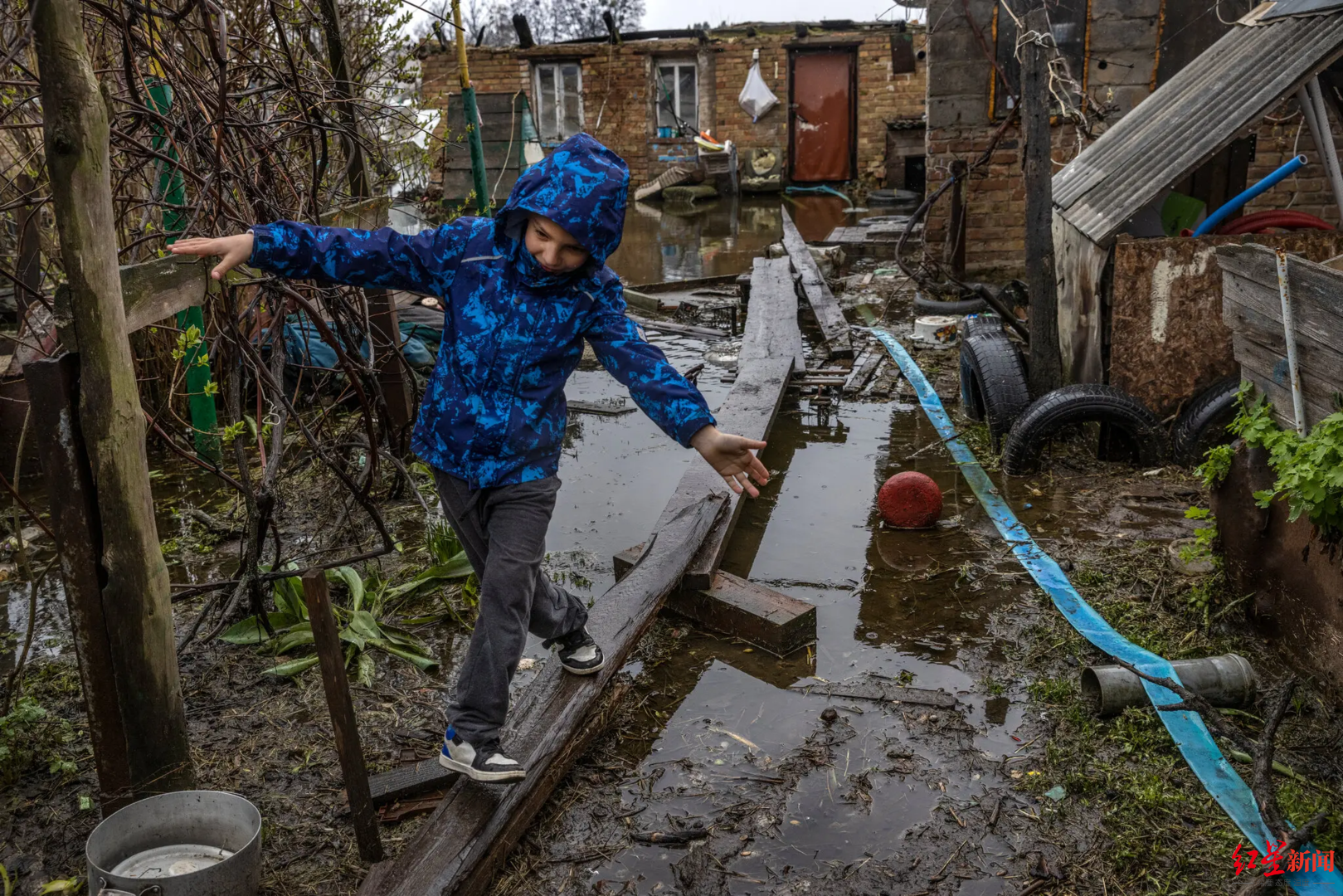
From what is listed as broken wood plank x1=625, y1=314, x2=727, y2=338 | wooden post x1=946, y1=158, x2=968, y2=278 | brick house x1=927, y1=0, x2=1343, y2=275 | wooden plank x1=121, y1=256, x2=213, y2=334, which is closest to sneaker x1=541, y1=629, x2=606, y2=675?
wooden plank x1=121, y1=256, x2=213, y2=334

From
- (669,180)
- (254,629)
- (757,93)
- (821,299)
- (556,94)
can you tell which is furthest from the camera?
(556,94)

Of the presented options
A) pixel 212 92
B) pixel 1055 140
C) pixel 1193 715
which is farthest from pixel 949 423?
pixel 1055 140

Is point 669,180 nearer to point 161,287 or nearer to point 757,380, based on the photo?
point 757,380

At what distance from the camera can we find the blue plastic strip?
2859 mm

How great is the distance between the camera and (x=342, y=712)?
2604 mm

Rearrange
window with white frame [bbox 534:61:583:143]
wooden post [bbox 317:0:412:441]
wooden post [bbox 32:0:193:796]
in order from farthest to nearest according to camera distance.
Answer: window with white frame [bbox 534:61:583:143] → wooden post [bbox 317:0:412:441] → wooden post [bbox 32:0:193:796]

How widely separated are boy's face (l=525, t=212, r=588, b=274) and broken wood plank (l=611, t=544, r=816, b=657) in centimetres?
191

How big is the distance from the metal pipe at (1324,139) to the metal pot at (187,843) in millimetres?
6166

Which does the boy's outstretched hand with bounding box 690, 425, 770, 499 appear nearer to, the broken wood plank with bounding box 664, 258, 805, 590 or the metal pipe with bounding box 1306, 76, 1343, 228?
the broken wood plank with bounding box 664, 258, 805, 590

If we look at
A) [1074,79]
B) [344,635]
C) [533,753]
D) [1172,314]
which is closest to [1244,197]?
[1172,314]

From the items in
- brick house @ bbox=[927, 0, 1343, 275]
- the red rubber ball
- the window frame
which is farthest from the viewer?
the window frame

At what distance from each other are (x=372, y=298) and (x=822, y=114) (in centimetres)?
2148

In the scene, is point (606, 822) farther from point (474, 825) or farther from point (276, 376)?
point (276, 376)

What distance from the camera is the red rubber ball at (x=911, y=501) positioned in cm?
529
